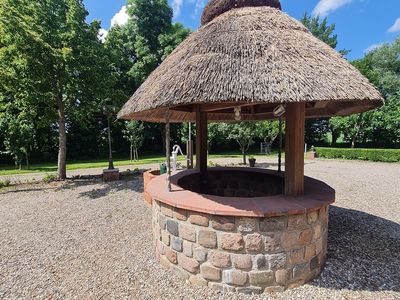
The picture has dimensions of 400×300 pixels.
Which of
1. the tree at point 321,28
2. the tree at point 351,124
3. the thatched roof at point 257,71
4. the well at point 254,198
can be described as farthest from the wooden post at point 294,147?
the tree at point 321,28

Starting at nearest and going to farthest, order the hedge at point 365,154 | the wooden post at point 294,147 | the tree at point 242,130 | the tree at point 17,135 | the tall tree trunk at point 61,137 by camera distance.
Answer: the wooden post at point 294,147
the tall tree trunk at point 61,137
the tree at point 17,135
the tree at point 242,130
the hedge at point 365,154

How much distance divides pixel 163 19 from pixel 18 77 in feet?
60.8

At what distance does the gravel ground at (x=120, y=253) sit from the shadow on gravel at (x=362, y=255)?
14mm

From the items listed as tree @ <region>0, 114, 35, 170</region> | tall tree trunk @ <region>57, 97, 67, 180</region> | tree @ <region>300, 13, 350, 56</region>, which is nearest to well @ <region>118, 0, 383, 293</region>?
tall tree trunk @ <region>57, 97, 67, 180</region>

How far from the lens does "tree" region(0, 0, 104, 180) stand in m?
9.13

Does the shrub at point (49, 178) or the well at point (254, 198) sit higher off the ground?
the well at point (254, 198)

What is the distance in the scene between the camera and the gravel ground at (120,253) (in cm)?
331

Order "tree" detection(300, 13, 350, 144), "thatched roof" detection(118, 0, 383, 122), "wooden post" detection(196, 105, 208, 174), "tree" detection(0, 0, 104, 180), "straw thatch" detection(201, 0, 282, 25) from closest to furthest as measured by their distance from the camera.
Result: "thatched roof" detection(118, 0, 383, 122)
"straw thatch" detection(201, 0, 282, 25)
"wooden post" detection(196, 105, 208, 174)
"tree" detection(0, 0, 104, 180)
"tree" detection(300, 13, 350, 144)

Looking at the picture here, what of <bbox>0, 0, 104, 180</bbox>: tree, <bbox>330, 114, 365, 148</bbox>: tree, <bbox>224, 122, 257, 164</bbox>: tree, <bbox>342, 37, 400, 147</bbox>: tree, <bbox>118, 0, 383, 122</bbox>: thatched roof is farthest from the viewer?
<bbox>330, 114, 365, 148</bbox>: tree

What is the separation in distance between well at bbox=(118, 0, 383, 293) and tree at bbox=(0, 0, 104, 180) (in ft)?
26.1

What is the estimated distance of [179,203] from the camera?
3.45 m

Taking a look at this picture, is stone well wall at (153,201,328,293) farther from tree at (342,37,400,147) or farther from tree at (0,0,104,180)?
tree at (342,37,400,147)

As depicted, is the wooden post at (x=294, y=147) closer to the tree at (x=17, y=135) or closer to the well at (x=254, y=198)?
the well at (x=254, y=198)

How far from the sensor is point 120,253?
14.4 ft
